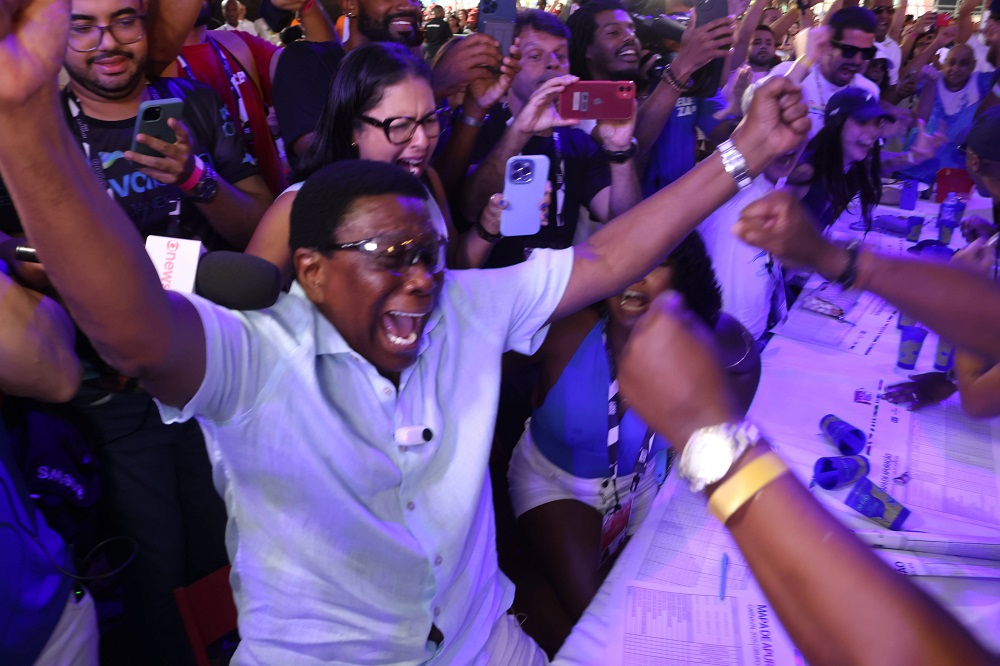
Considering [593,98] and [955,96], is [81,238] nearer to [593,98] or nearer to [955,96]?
[593,98]

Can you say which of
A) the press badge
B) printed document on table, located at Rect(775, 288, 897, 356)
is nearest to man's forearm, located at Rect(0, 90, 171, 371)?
the press badge

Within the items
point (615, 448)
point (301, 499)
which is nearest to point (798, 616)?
point (301, 499)

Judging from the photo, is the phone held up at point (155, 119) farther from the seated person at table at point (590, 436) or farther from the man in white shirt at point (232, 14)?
the man in white shirt at point (232, 14)

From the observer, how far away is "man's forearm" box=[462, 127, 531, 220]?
2.22 m

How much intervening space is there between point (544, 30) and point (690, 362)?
7.36 feet

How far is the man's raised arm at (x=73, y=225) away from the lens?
2.44 feet

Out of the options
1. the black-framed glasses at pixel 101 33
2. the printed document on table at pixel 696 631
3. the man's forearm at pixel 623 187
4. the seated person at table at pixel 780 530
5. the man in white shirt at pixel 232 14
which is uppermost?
the black-framed glasses at pixel 101 33

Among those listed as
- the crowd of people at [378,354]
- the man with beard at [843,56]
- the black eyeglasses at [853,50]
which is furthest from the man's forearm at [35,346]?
the black eyeglasses at [853,50]

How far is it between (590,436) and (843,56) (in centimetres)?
321

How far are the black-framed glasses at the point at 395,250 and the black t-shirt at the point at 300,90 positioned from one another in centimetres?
119

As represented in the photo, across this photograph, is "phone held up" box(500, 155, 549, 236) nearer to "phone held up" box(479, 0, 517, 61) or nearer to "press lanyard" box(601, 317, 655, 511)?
"press lanyard" box(601, 317, 655, 511)

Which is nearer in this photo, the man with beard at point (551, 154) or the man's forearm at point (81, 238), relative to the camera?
the man's forearm at point (81, 238)

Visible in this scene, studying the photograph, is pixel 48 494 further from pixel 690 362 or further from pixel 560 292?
pixel 690 362

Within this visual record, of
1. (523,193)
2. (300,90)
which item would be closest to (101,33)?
(300,90)
